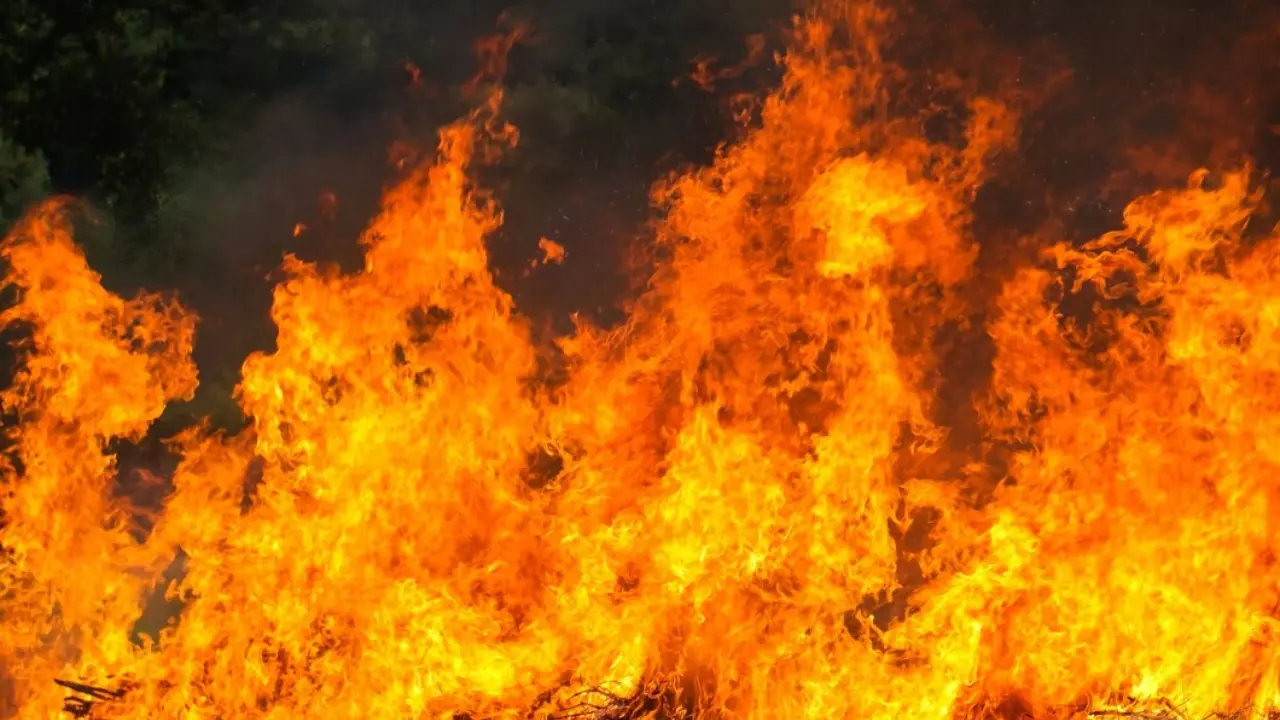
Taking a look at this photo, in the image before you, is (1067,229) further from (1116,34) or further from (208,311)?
(208,311)

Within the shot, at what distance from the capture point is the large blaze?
17.8 feet

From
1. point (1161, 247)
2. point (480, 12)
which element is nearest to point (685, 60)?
point (480, 12)

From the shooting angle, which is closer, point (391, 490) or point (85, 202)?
A: point (391, 490)

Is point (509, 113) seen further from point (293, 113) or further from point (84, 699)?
point (84, 699)

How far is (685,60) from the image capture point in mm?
7809

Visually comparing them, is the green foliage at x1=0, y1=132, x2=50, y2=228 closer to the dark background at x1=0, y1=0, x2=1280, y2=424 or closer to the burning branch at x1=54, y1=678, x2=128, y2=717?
the dark background at x1=0, y1=0, x2=1280, y2=424

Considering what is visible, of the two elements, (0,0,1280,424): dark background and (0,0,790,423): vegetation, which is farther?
(0,0,790,423): vegetation

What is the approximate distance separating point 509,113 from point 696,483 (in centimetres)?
324

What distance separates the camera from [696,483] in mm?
5695

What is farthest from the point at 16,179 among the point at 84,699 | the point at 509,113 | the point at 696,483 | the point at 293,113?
the point at 696,483

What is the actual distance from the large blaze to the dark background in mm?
656

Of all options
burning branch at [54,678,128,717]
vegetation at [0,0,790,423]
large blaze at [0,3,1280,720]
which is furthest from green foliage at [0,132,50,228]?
burning branch at [54,678,128,717]

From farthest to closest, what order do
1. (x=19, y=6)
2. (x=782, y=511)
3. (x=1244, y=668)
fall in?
(x=19, y=6), (x=782, y=511), (x=1244, y=668)

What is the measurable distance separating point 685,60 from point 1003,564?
391 centimetres
